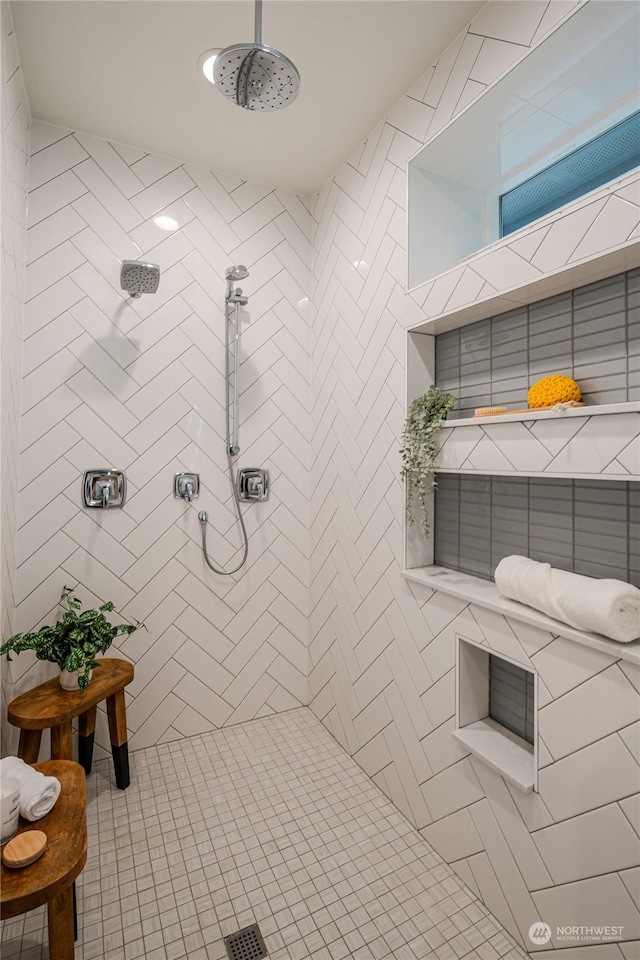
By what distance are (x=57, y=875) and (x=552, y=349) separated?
179cm

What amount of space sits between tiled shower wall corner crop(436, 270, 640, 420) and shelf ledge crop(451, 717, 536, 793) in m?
1.02

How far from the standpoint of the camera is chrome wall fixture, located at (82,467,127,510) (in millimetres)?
2049

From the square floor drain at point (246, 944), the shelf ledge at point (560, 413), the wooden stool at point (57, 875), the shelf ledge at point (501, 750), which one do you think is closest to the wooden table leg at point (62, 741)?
the wooden stool at point (57, 875)

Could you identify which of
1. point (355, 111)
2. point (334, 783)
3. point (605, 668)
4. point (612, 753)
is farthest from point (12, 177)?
point (334, 783)

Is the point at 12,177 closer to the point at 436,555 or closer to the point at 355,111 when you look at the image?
the point at 355,111

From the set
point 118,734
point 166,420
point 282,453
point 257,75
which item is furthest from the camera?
point 282,453

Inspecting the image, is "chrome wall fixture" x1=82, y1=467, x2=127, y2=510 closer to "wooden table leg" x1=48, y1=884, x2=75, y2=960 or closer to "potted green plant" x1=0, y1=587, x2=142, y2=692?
"potted green plant" x1=0, y1=587, x2=142, y2=692

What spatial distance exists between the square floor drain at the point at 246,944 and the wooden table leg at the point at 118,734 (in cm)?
79

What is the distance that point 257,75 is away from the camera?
125 centimetres

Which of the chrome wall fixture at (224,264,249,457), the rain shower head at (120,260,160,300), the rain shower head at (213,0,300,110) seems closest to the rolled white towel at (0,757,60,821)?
the chrome wall fixture at (224,264,249,457)

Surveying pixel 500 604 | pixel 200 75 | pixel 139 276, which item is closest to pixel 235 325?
pixel 139 276

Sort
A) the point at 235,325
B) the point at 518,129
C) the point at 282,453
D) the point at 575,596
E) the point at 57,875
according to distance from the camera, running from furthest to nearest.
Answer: the point at 282,453 → the point at 235,325 → the point at 518,129 → the point at 575,596 → the point at 57,875

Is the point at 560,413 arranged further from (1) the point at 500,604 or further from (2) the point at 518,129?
(2) the point at 518,129

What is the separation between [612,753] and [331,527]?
57.9 inches
